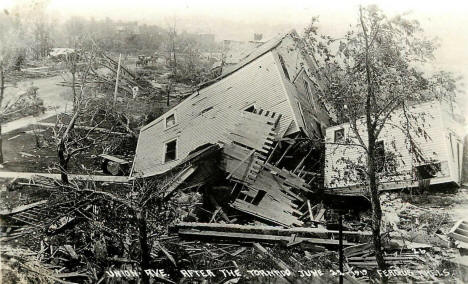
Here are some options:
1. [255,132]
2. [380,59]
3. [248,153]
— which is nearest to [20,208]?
[248,153]

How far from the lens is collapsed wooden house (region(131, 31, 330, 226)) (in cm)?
1373

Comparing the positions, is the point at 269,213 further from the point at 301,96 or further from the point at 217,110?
the point at 301,96

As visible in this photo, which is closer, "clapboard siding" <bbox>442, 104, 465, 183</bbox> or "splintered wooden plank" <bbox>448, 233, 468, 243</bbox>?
"splintered wooden plank" <bbox>448, 233, 468, 243</bbox>

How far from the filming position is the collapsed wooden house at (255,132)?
1373cm

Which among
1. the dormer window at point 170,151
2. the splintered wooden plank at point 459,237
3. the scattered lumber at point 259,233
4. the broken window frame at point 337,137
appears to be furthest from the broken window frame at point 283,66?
the splintered wooden plank at point 459,237

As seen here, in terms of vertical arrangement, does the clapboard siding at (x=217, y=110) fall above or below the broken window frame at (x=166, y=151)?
above

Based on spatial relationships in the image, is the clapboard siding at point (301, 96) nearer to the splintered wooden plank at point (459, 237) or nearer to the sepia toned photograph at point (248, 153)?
the sepia toned photograph at point (248, 153)

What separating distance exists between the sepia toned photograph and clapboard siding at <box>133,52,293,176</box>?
0.21ft

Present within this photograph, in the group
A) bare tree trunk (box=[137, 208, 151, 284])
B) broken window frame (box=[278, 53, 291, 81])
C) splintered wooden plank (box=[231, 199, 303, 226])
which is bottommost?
splintered wooden plank (box=[231, 199, 303, 226])

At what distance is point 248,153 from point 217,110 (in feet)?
10.6

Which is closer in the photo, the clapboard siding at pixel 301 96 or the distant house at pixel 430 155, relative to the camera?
the distant house at pixel 430 155

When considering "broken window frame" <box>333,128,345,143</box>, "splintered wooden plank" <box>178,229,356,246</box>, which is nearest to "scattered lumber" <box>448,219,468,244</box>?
"splintered wooden plank" <box>178,229,356,246</box>

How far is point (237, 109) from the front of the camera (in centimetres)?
1600

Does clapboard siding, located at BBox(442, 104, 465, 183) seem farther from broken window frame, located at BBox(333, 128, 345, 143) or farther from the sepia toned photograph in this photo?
broken window frame, located at BBox(333, 128, 345, 143)
